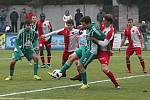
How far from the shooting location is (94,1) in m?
55.0

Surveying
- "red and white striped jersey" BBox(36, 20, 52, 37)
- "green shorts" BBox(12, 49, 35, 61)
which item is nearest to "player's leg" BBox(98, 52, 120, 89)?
"green shorts" BBox(12, 49, 35, 61)

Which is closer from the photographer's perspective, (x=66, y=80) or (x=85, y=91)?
(x=85, y=91)

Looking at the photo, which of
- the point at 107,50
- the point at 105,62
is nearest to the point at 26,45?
the point at 107,50

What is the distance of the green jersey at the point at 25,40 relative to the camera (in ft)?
62.7

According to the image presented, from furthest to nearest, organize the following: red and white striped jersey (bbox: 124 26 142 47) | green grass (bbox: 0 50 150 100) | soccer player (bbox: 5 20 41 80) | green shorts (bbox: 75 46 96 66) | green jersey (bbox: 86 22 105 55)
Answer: red and white striped jersey (bbox: 124 26 142 47)
soccer player (bbox: 5 20 41 80)
green shorts (bbox: 75 46 96 66)
green jersey (bbox: 86 22 105 55)
green grass (bbox: 0 50 150 100)

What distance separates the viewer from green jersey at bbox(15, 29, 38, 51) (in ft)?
62.7

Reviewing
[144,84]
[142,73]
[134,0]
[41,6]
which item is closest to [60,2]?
[41,6]

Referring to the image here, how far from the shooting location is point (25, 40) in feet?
63.1

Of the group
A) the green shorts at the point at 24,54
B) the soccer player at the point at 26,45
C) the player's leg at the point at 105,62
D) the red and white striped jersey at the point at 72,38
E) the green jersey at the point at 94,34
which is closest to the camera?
the green jersey at the point at 94,34

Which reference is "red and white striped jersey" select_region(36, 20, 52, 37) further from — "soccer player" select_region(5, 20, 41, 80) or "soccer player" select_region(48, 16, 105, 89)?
"soccer player" select_region(48, 16, 105, 89)

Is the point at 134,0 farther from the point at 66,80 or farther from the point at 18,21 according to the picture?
the point at 66,80

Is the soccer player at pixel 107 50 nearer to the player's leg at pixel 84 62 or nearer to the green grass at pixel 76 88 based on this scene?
the player's leg at pixel 84 62

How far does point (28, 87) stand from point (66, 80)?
8.58ft

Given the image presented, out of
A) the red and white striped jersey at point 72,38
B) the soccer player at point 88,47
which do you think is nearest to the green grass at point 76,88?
the soccer player at point 88,47
